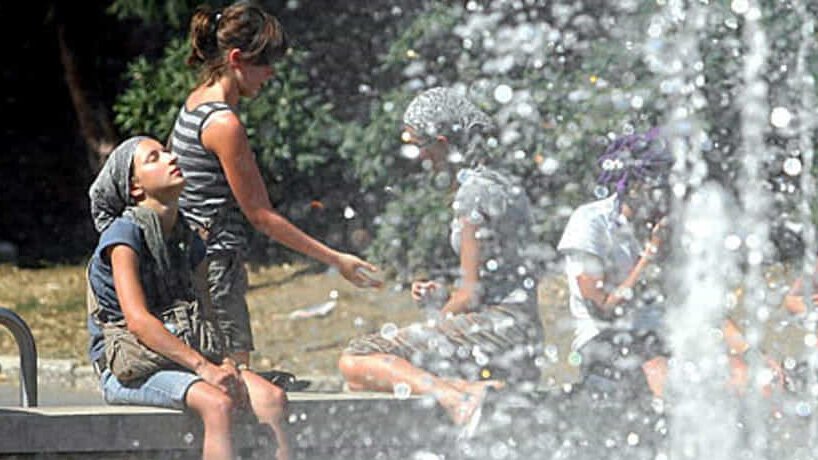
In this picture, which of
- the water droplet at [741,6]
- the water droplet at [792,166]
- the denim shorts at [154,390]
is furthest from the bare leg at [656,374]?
the water droplet at [741,6]

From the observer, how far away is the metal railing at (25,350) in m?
5.09

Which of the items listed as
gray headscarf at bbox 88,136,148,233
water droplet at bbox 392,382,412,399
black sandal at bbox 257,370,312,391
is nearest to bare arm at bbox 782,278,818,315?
water droplet at bbox 392,382,412,399

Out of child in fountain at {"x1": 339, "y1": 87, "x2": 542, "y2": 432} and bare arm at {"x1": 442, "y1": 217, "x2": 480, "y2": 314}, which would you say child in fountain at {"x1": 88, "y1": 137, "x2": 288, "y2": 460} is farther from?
bare arm at {"x1": 442, "y1": 217, "x2": 480, "y2": 314}

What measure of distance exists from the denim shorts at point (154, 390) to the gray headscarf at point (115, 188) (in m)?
0.43

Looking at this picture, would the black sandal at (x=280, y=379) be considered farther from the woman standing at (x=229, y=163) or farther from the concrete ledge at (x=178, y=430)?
the woman standing at (x=229, y=163)

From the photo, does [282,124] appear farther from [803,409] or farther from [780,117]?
[803,409]

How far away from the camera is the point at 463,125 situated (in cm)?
559

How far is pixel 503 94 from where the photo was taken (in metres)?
10.6

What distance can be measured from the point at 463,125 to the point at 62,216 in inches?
412

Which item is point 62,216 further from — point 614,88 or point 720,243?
point 720,243

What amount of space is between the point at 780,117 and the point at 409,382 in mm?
4242

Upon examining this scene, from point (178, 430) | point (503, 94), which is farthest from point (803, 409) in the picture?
point (503, 94)

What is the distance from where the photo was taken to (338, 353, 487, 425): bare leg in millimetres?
5316

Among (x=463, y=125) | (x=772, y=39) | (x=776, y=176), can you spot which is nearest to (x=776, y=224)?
(x=776, y=176)
